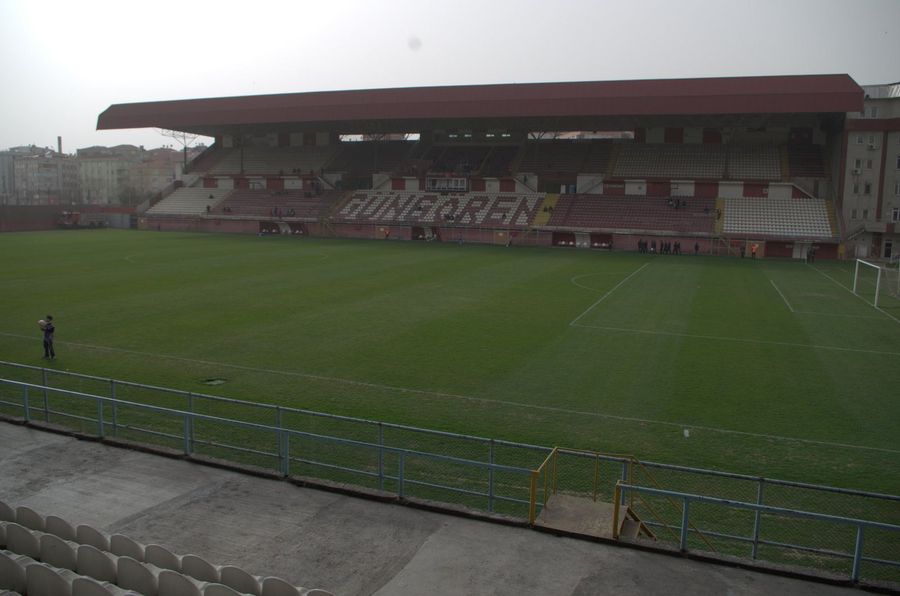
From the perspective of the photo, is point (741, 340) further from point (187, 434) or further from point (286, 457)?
point (187, 434)

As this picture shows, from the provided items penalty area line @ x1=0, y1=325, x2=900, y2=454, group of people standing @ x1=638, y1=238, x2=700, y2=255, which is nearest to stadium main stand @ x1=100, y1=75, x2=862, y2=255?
group of people standing @ x1=638, y1=238, x2=700, y2=255

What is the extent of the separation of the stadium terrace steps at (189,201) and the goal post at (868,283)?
2445 inches

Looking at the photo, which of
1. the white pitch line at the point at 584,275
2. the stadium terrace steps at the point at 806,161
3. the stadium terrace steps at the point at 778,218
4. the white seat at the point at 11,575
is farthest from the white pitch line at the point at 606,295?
the stadium terrace steps at the point at 806,161

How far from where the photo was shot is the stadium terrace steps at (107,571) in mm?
6504

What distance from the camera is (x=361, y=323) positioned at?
83.4 ft

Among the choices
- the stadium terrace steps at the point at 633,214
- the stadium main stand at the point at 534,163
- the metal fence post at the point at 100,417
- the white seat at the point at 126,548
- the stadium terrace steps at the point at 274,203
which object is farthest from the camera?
the stadium terrace steps at the point at 274,203

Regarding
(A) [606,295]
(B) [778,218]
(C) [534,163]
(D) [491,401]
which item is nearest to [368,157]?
(C) [534,163]

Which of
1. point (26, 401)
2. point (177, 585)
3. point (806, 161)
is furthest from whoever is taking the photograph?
point (806, 161)

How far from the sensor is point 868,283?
3919 centimetres

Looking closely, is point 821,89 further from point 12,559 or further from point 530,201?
point 12,559

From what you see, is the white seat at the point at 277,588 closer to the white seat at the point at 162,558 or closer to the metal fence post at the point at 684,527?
the white seat at the point at 162,558

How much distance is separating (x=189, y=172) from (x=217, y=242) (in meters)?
29.7

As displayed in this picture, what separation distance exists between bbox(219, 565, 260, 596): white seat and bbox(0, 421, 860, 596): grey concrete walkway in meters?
1.62

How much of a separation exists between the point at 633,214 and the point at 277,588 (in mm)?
58364
